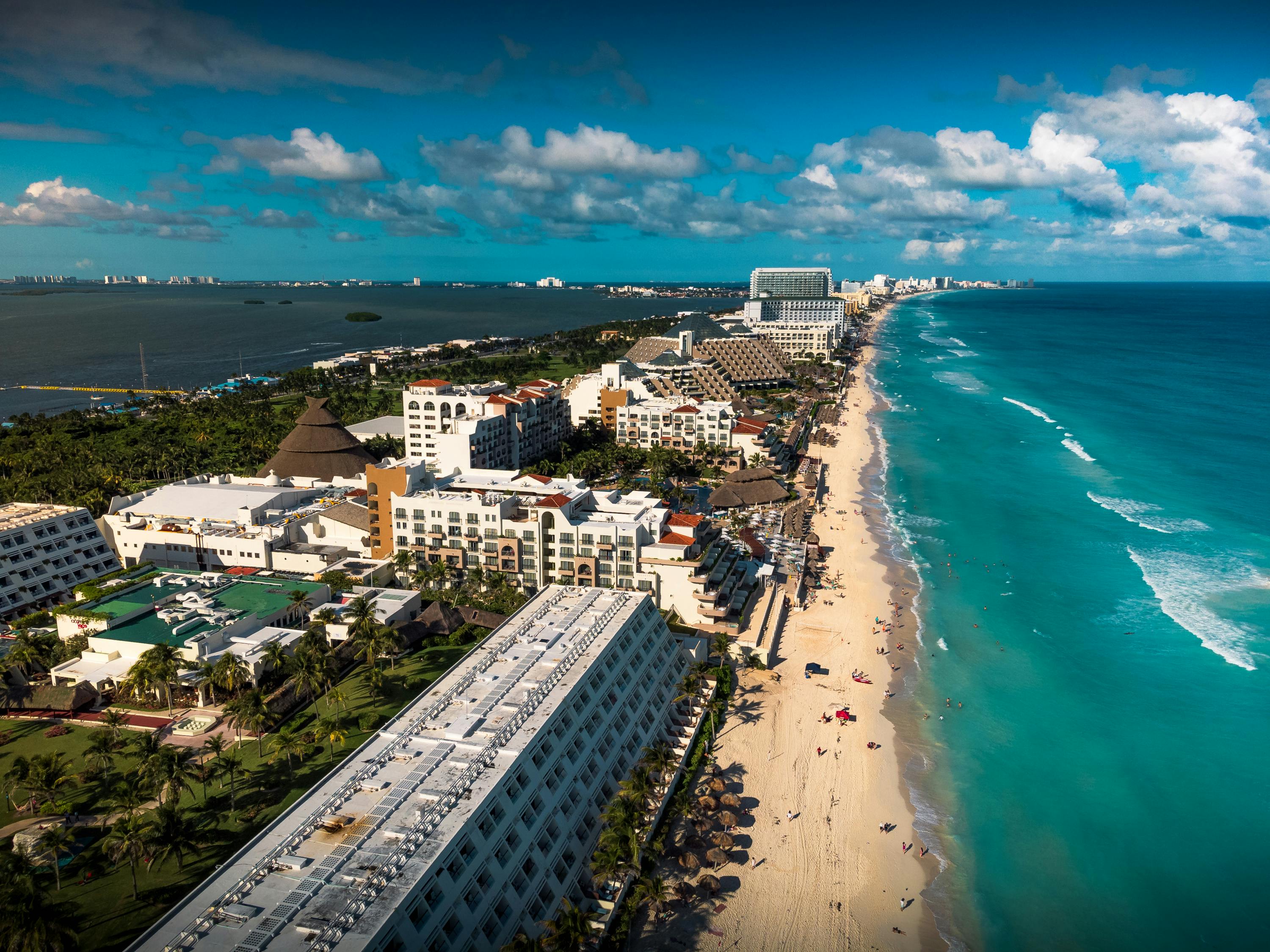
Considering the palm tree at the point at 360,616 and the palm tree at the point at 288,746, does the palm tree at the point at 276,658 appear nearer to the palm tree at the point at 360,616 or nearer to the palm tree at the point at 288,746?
the palm tree at the point at 360,616

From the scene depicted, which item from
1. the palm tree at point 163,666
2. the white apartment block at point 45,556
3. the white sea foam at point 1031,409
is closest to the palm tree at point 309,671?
the palm tree at point 163,666

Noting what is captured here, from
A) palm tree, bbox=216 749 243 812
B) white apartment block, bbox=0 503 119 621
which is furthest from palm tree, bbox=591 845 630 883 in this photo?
white apartment block, bbox=0 503 119 621

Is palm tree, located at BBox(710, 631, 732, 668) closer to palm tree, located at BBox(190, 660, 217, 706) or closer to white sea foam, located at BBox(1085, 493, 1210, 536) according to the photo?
palm tree, located at BBox(190, 660, 217, 706)

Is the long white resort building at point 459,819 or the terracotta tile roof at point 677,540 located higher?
the terracotta tile roof at point 677,540

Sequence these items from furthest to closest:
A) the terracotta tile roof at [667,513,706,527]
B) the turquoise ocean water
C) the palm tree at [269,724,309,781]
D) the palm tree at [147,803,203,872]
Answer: the terracotta tile roof at [667,513,706,527]
the palm tree at [269,724,309,781]
the turquoise ocean water
the palm tree at [147,803,203,872]

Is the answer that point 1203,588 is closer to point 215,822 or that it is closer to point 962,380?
point 215,822

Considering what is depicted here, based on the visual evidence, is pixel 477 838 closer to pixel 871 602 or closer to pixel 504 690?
pixel 504 690
